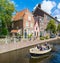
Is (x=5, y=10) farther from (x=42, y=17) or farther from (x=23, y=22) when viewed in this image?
(x=42, y=17)

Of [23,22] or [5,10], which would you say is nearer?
[5,10]

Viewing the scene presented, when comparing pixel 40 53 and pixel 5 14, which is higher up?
pixel 5 14

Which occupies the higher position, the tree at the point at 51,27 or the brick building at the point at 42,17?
the brick building at the point at 42,17

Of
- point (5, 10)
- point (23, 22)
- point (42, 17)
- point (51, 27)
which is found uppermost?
point (42, 17)

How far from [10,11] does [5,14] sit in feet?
7.31

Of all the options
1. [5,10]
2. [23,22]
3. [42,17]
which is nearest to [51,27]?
[42,17]

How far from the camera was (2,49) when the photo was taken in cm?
3872

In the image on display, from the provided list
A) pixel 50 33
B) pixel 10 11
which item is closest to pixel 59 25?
pixel 50 33

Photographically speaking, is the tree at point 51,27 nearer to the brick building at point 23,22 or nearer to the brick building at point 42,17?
the brick building at point 42,17

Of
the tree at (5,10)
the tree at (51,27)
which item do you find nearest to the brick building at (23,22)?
the tree at (5,10)

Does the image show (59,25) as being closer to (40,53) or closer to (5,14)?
(5,14)

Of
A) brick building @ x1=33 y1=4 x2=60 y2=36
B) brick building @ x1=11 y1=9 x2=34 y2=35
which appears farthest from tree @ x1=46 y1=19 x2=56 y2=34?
brick building @ x1=11 y1=9 x2=34 y2=35

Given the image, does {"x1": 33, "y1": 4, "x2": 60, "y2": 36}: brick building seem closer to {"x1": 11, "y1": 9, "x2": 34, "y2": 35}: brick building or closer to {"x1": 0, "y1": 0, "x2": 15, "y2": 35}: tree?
{"x1": 11, "y1": 9, "x2": 34, "y2": 35}: brick building

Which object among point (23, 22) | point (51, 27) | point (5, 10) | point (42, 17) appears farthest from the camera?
point (42, 17)
